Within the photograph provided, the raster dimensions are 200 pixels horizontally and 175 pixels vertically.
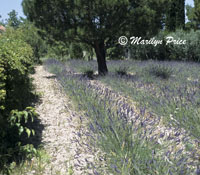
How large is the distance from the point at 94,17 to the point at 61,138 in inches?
250

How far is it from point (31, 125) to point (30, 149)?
4.12 ft

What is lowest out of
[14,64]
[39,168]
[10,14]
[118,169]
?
[39,168]

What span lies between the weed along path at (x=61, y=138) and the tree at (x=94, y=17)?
3432mm

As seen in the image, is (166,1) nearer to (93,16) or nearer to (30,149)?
(93,16)

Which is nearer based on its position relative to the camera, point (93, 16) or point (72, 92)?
point (72, 92)

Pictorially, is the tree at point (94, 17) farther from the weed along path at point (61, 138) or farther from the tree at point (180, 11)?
the tree at point (180, 11)

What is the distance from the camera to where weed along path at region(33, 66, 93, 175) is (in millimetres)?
2755

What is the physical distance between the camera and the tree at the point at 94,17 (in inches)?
326

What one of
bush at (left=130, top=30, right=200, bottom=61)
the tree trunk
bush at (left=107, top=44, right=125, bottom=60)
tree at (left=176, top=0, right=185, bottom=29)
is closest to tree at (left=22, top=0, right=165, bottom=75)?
the tree trunk

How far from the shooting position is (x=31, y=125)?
427cm

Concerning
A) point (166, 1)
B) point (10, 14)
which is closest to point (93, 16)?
point (166, 1)

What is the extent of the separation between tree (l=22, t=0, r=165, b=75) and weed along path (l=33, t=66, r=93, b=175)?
3.43 meters

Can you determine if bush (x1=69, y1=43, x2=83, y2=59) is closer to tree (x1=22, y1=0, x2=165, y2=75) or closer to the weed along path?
tree (x1=22, y1=0, x2=165, y2=75)

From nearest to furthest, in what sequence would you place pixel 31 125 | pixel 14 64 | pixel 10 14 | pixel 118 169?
pixel 118 169, pixel 14 64, pixel 31 125, pixel 10 14
